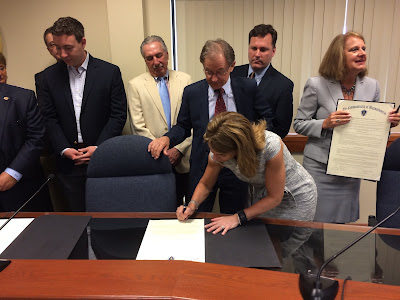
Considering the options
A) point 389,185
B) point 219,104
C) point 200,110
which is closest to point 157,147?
point 200,110

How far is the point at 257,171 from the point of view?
1562mm

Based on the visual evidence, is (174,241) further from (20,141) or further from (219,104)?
(20,141)

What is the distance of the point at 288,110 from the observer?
2.35 meters

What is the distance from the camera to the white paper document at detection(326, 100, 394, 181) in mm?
1936

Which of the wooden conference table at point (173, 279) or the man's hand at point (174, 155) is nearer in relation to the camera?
the wooden conference table at point (173, 279)

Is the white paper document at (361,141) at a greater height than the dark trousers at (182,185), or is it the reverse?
the white paper document at (361,141)

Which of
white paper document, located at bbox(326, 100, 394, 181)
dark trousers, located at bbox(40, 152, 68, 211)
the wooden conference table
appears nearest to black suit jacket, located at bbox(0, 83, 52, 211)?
dark trousers, located at bbox(40, 152, 68, 211)

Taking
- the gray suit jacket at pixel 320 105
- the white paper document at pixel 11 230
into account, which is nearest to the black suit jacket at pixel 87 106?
the white paper document at pixel 11 230

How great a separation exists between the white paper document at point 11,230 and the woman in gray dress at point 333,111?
1.63m

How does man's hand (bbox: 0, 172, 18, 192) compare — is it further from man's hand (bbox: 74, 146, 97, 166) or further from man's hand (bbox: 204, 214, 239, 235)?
man's hand (bbox: 204, 214, 239, 235)

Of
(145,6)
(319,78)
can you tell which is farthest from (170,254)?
(145,6)

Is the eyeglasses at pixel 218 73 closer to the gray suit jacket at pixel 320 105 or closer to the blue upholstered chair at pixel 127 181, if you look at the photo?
the blue upholstered chair at pixel 127 181

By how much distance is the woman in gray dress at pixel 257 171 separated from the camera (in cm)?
142

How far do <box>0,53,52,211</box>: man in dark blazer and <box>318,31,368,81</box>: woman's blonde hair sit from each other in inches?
71.9
